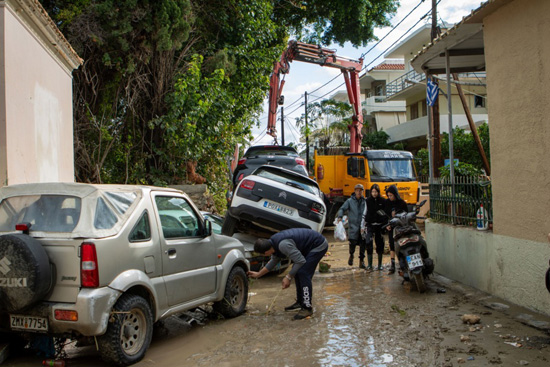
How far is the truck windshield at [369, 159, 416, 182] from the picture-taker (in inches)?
640

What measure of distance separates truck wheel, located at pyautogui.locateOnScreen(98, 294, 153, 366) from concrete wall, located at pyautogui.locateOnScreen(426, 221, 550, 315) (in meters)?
4.59

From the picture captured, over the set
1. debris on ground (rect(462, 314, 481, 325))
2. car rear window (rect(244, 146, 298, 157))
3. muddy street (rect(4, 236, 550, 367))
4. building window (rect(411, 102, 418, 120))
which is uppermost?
building window (rect(411, 102, 418, 120))

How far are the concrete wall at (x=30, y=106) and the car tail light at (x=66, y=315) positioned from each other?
2.84 metres

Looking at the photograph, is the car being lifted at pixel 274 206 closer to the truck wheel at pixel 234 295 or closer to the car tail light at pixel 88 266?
the truck wheel at pixel 234 295

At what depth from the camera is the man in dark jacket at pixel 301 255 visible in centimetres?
666

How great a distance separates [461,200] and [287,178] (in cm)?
337

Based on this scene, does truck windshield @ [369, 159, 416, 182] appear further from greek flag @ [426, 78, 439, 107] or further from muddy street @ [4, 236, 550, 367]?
muddy street @ [4, 236, 550, 367]

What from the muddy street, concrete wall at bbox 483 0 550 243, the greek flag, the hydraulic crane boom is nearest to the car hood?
the muddy street

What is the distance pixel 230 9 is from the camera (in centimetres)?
1546

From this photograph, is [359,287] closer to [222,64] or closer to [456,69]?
[456,69]

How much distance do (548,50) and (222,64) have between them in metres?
10.1

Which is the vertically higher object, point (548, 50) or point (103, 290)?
point (548, 50)

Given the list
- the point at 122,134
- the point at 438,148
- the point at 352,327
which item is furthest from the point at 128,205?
the point at 438,148

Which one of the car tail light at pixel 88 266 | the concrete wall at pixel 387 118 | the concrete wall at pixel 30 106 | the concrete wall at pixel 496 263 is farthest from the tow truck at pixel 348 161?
the concrete wall at pixel 387 118
